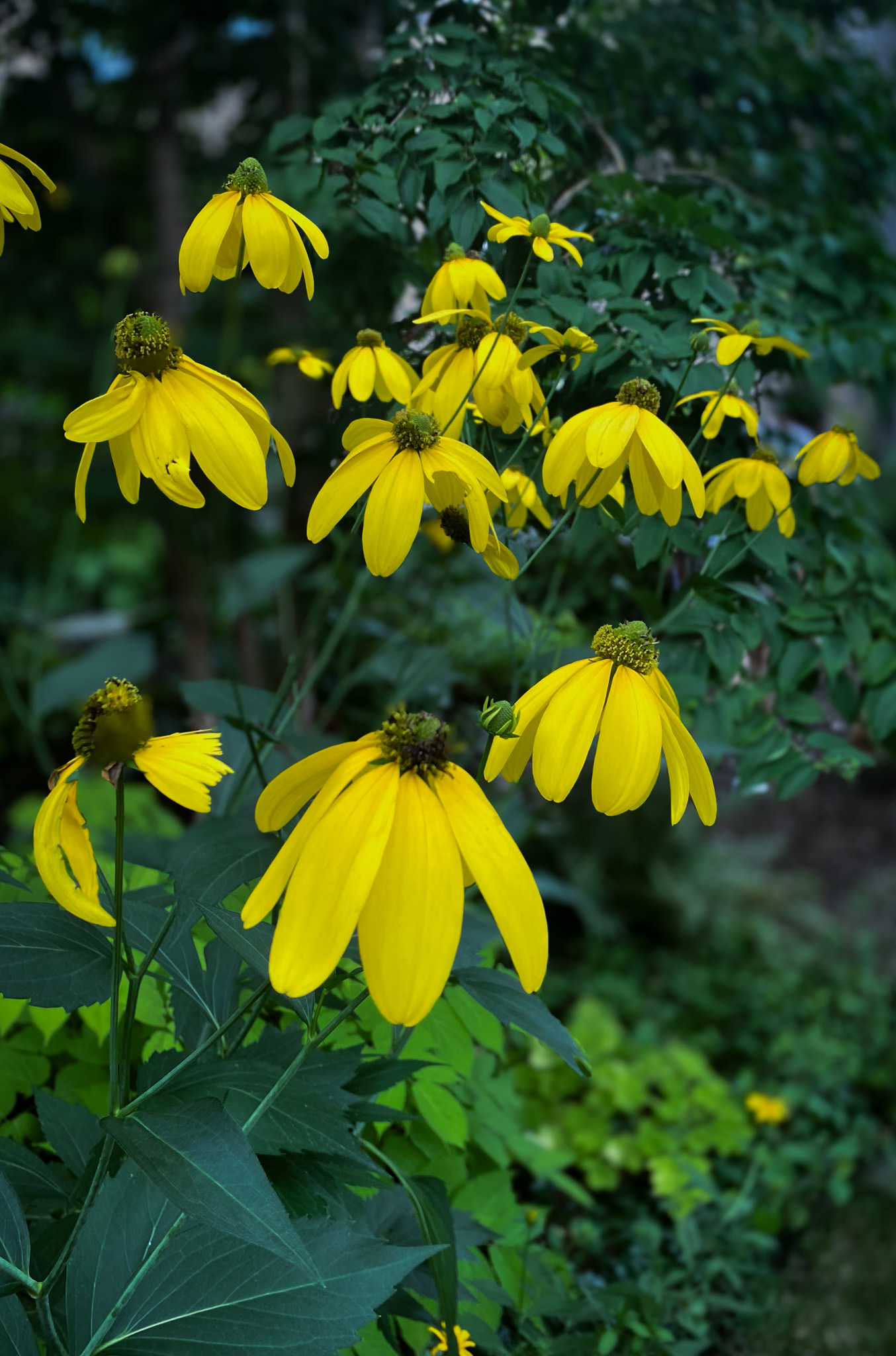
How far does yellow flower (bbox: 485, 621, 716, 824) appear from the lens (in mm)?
480

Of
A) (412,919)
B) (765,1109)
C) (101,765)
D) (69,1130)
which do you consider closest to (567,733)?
(412,919)

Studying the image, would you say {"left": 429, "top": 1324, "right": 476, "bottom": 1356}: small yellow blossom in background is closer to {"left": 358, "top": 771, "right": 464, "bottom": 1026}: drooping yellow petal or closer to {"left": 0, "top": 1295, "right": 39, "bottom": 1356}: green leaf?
{"left": 0, "top": 1295, "right": 39, "bottom": 1356}: green leaf

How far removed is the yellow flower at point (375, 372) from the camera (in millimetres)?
681

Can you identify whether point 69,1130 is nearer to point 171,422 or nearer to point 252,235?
point 171,422

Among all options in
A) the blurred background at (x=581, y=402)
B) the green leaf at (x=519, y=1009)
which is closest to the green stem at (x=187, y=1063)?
the green leaf at (x=519, y=1009)

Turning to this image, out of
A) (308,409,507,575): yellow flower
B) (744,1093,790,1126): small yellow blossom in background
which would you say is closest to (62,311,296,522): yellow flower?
(308,409,507,575): yellow flower

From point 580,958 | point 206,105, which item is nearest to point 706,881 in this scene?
point 580,958

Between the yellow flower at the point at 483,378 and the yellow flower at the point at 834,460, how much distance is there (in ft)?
0.62

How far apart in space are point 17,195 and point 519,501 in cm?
35

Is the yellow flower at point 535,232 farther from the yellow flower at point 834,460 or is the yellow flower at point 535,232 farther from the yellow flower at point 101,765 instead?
the yellow flower at point 101,765

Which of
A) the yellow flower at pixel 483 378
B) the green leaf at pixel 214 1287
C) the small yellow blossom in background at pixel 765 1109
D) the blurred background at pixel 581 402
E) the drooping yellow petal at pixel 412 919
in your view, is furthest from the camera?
the small yellow blossom in background at pixel 765 1109

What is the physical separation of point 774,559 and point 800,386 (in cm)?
112

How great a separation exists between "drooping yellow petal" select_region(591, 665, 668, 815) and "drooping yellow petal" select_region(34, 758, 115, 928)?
26 cm

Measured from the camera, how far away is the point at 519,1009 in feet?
1.74
